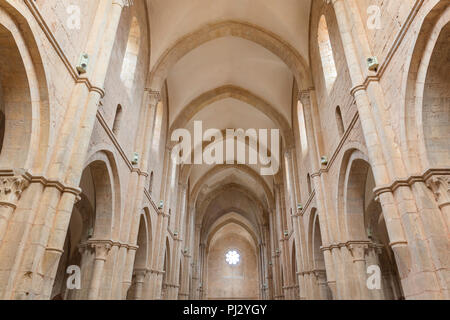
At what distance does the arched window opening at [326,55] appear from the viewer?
448 inches

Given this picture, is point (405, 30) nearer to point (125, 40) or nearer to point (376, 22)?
point (376, 22)

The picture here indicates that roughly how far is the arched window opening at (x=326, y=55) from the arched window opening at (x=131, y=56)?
6.69 metres

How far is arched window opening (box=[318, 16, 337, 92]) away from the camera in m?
11.4

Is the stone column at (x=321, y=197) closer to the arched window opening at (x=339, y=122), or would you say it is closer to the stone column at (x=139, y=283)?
the arched window opening at (x=339, y=122)

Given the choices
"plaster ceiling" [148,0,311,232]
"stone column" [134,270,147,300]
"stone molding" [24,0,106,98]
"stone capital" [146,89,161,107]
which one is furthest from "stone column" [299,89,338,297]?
"stone molding" [24,0,106,98]

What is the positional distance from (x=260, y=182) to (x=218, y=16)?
13964 millimetres

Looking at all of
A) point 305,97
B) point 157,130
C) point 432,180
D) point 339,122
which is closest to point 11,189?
point 432,180

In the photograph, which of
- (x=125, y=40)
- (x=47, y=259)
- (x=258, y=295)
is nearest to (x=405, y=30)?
(x=47, y=259)

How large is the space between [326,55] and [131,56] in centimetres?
695

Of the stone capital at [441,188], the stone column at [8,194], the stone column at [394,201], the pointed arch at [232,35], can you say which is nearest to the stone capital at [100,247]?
the stone column at [8,194]

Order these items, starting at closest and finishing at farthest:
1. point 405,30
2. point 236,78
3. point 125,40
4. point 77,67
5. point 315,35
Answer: point 405,30, point 77,67, point 125,40, point 315,35, point 236,78

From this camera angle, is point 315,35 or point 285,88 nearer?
point 315,35

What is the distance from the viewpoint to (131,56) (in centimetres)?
1190
